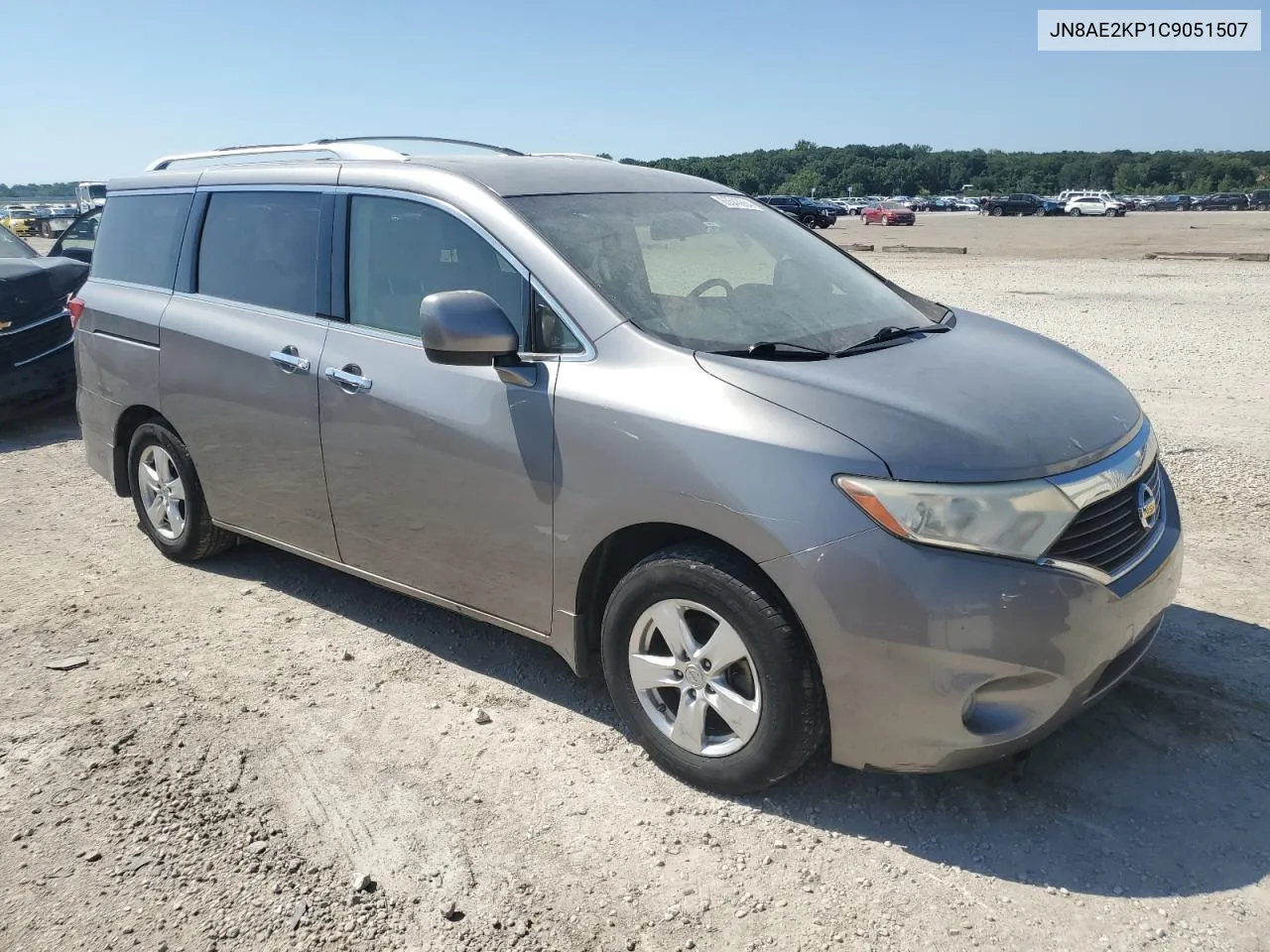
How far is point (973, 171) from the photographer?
441 feet

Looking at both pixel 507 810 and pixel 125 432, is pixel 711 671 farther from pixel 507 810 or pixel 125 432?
pixel 125 432

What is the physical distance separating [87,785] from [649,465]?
7.03 ft

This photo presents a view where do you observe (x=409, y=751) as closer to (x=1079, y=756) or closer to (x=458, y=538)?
(x=458, y=538)

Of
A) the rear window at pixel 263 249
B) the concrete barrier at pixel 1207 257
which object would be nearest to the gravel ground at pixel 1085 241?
the concrete barrier at pixel 1207 257

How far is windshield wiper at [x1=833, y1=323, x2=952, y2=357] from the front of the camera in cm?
338

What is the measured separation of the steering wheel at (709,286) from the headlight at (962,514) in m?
1.19

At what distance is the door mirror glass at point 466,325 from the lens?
3.28m

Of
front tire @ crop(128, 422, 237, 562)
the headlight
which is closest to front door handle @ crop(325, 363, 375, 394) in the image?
front tire @ crop(128, 422, 237, 562)

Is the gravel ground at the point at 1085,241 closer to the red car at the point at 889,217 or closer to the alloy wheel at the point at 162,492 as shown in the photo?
the red car at the point at 889,217

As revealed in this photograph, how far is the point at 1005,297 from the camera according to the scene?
1603cm

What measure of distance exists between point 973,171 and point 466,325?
474 feet

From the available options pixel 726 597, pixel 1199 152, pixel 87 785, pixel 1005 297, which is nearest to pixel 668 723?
pixel 726 597

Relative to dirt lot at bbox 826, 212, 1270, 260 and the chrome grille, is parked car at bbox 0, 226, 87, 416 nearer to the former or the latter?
the chrome grille

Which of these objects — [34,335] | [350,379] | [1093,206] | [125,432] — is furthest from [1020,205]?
[350,379]
